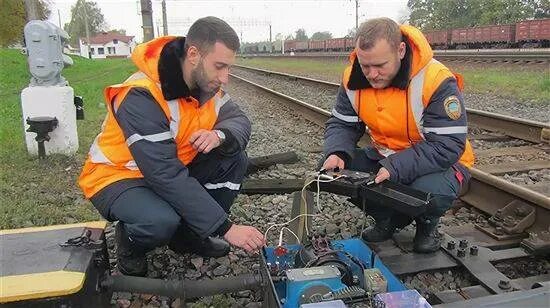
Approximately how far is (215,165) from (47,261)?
120 centimetres

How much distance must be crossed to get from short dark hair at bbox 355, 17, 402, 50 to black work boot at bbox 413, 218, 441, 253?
1.07 m

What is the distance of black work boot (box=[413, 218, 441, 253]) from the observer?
9.85 ft

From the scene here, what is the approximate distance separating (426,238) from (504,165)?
7.56 ft

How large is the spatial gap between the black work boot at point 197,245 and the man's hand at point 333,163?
0.83 metres

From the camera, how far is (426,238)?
9.95 ft

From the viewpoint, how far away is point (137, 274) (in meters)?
2.90

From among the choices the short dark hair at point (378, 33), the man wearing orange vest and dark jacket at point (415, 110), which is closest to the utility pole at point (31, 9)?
the man wearing orange vest and dark jacket at point (415, 110)

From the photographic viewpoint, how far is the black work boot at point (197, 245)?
3.09 m

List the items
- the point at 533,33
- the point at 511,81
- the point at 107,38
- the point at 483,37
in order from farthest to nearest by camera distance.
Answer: the point at 107,38, the point at 483,37, the point at 533,33, the point at 511,81

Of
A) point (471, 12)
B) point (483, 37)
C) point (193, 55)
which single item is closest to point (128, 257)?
point (193, 55)

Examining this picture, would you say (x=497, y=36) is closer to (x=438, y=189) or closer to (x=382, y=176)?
(x=438, y=189)

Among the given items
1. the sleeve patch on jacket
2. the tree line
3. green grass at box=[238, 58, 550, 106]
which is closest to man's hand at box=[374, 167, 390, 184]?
the sleeve patch on jacket

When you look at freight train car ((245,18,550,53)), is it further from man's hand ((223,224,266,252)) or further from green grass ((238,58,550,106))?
man's hand ((223,224,266,252))

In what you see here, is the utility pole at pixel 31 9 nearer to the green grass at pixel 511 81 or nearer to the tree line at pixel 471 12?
the green grass at pixel 511 81
